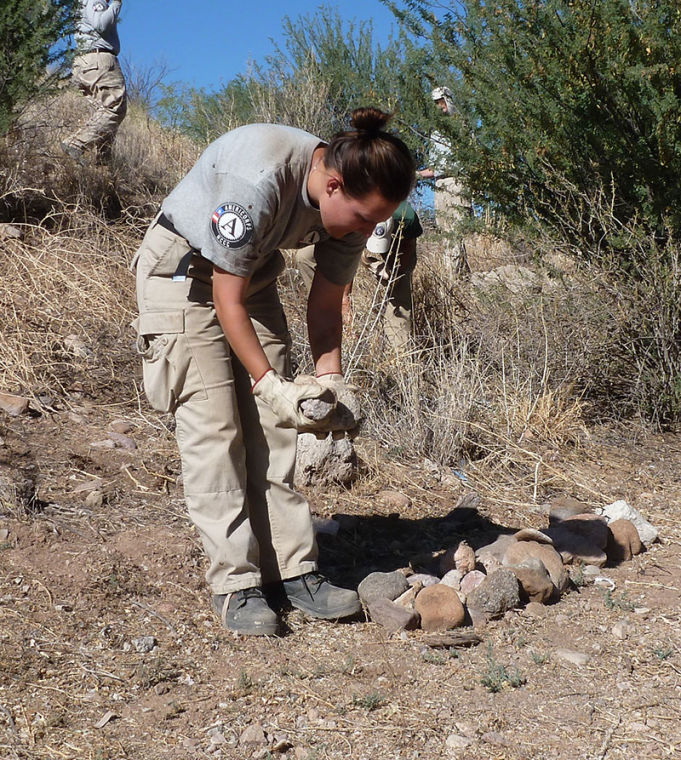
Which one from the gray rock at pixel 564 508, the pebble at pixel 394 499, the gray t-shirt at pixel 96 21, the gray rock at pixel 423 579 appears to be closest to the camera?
the gray rock at pixel 423 579

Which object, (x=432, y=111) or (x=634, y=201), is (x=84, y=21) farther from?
(x=634, y=201)

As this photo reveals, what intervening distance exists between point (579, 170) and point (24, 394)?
3.72 metres

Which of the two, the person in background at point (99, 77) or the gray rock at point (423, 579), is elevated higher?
the person in background at point (99, 77)

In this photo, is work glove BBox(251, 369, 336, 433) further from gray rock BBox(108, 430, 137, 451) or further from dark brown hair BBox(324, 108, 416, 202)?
gray rock BBox(108, 430, 137, 451)

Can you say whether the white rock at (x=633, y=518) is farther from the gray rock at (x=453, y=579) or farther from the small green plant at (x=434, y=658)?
the small green plant at (x=434, y=658)

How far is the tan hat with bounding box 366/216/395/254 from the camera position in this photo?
5.44m

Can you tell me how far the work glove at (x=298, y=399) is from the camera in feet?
8.35

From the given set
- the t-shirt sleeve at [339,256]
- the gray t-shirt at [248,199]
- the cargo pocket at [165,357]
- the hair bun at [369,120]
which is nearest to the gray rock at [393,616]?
the cargo pocket at [165,357]

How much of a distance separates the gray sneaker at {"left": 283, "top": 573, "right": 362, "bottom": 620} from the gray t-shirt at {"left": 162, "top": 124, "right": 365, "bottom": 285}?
3.83 ft

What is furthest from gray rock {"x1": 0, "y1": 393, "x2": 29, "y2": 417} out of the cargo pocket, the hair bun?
the hair bun

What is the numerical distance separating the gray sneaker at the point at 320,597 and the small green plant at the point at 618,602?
0.92 m

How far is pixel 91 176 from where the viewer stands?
25.6ft

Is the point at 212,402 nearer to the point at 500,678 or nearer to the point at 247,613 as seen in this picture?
the point at 247,613

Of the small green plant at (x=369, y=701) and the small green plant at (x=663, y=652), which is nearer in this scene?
the small green plant at (x=369, y=701)
